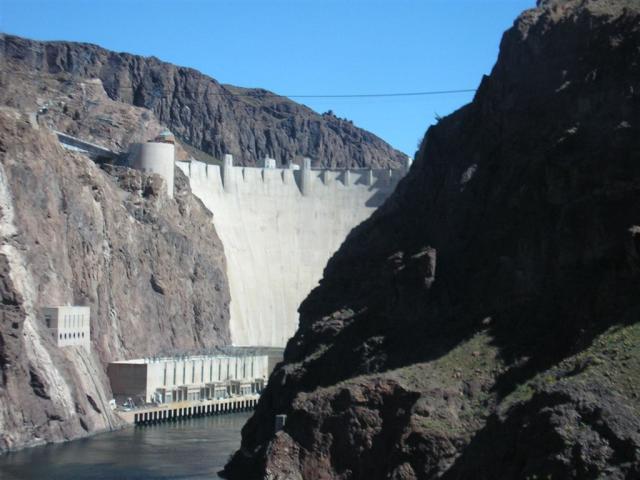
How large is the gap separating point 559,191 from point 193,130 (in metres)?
139

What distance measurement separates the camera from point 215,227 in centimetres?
13238

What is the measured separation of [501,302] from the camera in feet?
191

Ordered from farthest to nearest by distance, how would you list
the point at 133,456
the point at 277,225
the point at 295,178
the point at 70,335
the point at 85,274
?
1. the point at 295,178
2. the point at 277,225
3. the point at 85,274
4. the point at 70,335
5. the point at 133,456

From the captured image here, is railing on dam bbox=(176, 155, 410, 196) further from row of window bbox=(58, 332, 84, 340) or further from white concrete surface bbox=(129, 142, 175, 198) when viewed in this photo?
row of window bbox=(58, 332, 84, 340)

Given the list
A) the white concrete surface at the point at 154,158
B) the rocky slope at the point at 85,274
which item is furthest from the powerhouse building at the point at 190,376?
the white concrete surface at the point at 154,158

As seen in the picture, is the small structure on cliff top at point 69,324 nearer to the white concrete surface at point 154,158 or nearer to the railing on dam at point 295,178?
the white concrete surface at point 154,158

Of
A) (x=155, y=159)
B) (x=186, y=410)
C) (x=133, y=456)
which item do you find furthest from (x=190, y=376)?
(x=133, y=456)

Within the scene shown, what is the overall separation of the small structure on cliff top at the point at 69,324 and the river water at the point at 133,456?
6575 mm

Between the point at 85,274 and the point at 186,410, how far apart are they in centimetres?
1243

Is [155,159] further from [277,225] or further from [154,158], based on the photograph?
[277,225]

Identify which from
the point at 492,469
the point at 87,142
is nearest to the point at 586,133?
the point at 492,469

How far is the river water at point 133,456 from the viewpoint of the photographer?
69.6 m

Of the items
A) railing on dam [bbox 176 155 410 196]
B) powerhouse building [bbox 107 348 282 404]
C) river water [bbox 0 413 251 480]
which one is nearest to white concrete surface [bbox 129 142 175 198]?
railing on dam [bbox 176 155 410 196]

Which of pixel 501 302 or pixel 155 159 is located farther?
pixel 155 159
